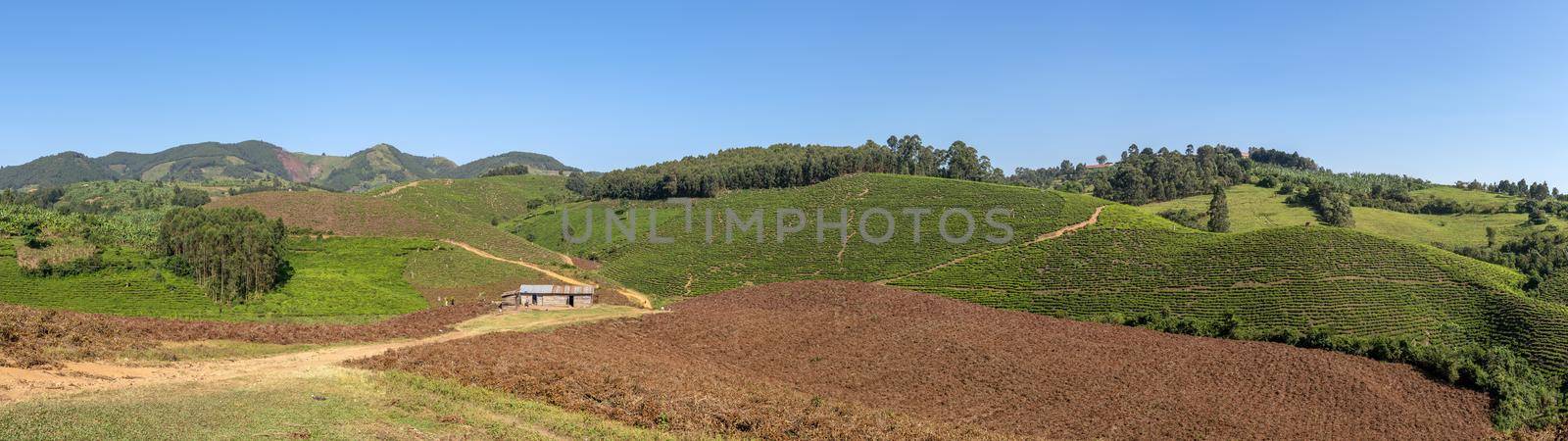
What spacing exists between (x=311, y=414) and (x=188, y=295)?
121 ft

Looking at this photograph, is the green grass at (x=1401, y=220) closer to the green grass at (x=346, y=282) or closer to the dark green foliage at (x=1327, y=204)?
the dark green foliage at (x=1327, y=204)

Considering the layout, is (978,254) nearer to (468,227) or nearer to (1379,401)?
(1379,401)

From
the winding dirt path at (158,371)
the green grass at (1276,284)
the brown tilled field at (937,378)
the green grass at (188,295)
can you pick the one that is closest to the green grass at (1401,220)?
the green grass at (1276,284)

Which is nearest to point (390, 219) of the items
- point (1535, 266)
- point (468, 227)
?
point (468, 227)

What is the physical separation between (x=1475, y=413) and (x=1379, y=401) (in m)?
4.28

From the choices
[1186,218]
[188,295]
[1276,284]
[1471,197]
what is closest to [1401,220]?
[1186,218]

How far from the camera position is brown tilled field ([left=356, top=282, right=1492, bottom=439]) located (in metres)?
21.2

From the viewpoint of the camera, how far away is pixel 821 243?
7675 cm

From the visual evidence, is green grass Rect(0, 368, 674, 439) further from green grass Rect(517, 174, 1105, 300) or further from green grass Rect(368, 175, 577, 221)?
green grass Rect(368, 175, 577, 221)

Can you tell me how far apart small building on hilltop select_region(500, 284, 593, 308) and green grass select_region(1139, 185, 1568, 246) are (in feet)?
223

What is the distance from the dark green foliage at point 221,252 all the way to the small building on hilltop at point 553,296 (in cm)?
1617

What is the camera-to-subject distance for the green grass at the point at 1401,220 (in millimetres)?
75000

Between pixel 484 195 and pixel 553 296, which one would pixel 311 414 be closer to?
pixel 553 296

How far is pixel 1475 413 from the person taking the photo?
104 ft
